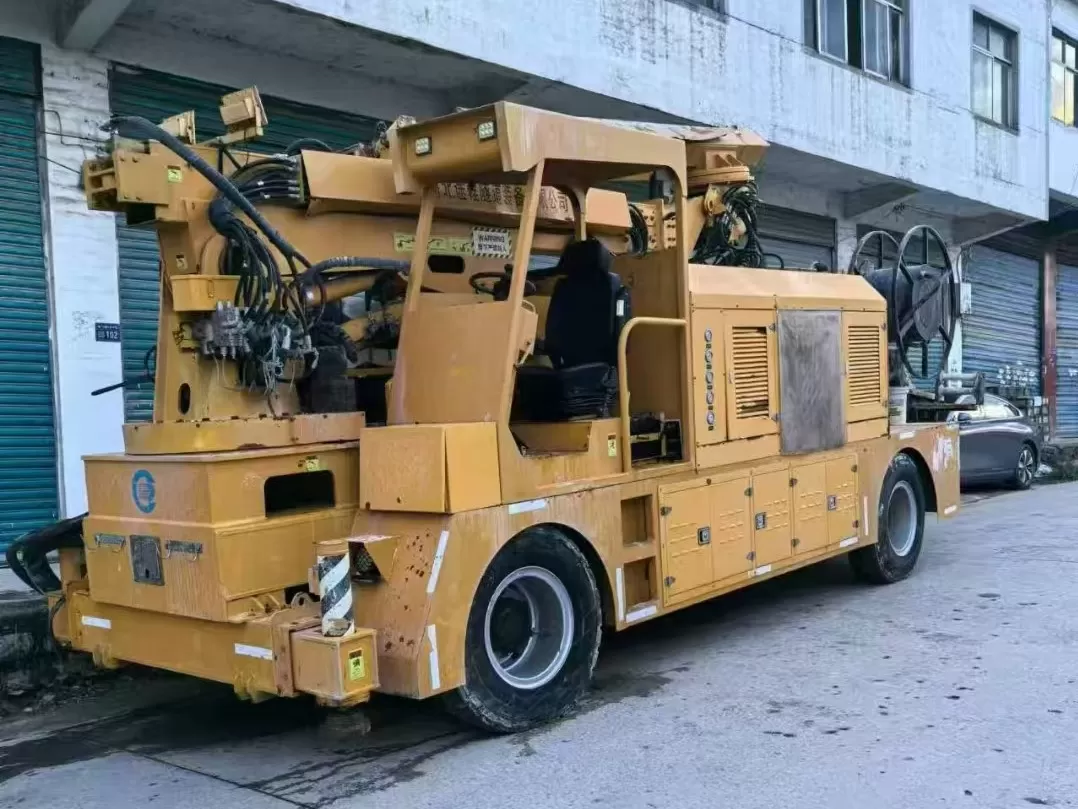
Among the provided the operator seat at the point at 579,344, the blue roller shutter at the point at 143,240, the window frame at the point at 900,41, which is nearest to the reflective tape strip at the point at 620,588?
the operator seat at the point at 579,344

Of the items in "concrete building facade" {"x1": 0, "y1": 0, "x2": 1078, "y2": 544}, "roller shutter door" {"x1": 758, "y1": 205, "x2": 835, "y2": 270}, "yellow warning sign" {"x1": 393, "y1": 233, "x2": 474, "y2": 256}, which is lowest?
"yellow warning sign" {"x1": 393, "y1": 233, "x2": 474, "y2": 256}

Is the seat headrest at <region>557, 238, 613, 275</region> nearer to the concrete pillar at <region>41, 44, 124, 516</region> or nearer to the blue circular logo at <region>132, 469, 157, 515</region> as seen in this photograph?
the blue circular logo at <region>132, 469, 157, 515</region>

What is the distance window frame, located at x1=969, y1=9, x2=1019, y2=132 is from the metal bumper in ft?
56.7

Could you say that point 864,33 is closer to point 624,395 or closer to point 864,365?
point 864,365

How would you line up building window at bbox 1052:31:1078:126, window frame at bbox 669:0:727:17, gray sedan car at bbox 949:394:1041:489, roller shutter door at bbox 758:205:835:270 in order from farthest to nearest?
building window at bbox 1052:31:1078:126, roller shutter door at bbox 758:205:835:270, gray sedan car at bbox 949:394:1041:489, window frame at bbox 669:0:727:17

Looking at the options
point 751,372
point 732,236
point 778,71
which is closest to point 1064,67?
point 778,71

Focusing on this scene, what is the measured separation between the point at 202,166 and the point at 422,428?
1.64 metres

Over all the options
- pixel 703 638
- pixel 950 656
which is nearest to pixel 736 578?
pixel 703 638

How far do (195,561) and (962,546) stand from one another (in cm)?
794

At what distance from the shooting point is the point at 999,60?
19.4m

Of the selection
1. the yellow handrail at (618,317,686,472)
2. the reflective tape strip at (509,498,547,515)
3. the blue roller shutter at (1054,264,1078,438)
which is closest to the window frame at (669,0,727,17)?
the yellow handrail at (618,317,686,472)

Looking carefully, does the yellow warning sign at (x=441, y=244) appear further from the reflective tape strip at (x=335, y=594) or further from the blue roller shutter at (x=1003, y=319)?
the blue roller shutter at (x=1003, y=319)

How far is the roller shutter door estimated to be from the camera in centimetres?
1577

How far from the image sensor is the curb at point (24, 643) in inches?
237
